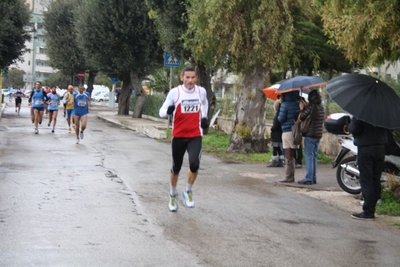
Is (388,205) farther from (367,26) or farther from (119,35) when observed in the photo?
(119,35)

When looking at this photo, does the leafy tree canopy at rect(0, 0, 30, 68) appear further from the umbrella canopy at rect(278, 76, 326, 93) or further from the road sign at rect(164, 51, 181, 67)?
the umbrella canopy at rect(278, 76, 326, 93)

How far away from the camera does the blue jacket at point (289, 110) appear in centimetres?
1346

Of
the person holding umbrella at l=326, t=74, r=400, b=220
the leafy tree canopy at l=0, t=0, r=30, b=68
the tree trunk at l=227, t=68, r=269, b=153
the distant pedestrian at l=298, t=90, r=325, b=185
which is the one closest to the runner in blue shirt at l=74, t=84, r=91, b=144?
the tree trunk at l=227, t=68, r=269, b=153

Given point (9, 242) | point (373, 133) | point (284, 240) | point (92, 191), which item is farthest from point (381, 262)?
point (92, 191)

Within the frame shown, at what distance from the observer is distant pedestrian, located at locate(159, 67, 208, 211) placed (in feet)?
30.6

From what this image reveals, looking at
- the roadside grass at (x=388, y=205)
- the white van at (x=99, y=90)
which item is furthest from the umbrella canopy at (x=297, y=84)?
the white van at (x=99, y=90)

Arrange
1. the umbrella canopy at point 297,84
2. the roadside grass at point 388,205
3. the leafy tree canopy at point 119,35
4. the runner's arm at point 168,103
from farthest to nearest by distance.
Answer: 1. the leafy tree canopy at point 119,35
2. the umbrella canopy at point 297,84
3. the roadside grass at point 388,205
4. the runner's arm at point 168,103

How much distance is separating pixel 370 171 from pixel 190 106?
8.74 feet

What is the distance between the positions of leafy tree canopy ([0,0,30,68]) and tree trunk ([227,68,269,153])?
76.3 feet

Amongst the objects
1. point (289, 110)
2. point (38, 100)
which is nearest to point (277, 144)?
point (289, 110)

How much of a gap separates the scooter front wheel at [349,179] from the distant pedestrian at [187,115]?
3.39m

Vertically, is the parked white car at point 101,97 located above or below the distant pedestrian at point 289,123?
below

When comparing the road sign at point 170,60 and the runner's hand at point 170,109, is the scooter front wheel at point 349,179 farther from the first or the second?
the road sign at point 170,60

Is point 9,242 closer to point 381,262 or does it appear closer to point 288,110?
point 381,262
